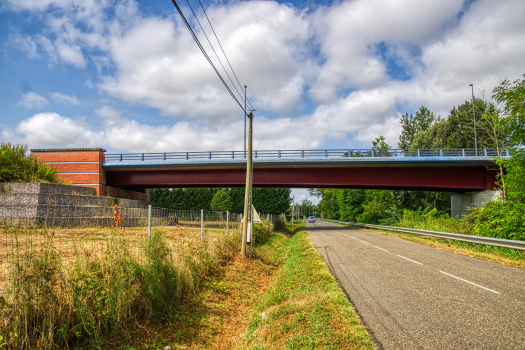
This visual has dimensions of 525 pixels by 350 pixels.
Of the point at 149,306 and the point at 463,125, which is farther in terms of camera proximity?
the point at 463,125

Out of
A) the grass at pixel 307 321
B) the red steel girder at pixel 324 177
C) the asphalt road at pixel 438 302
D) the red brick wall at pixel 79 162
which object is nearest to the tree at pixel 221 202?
the red steel girder at pixel 324 177

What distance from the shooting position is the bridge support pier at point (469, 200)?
26.5m

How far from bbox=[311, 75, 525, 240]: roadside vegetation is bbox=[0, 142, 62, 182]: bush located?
2596 cm

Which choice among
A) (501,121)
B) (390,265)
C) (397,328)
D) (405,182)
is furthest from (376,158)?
(397,328)

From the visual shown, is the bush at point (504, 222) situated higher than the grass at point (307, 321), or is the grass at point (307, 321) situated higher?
the bush at point (504, 222)

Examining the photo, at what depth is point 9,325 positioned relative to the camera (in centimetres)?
373

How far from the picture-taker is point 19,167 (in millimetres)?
19469

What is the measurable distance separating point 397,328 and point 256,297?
4.55 metres

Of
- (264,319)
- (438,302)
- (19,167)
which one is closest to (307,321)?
(264,319)

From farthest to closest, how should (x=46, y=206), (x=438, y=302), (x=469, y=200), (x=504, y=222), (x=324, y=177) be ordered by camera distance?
(x=324, y=177), (x=469, y=200), (x=504, y=222), (x=46, y=206), (x=438, y=302)

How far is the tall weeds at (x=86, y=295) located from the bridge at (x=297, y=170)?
22.4 m

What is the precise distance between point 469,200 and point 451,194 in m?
19.0

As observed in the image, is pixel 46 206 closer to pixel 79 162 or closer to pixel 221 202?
pixel 79 162

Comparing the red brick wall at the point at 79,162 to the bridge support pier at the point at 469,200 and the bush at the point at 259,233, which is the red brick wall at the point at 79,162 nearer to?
the bush at the point at 259,233
